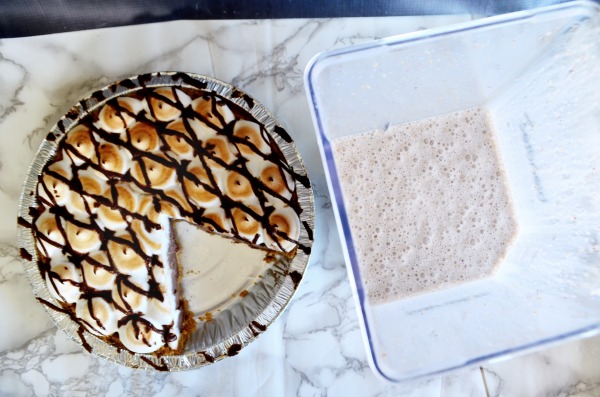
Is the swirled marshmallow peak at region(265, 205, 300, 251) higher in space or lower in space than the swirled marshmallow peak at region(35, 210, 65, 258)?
lower

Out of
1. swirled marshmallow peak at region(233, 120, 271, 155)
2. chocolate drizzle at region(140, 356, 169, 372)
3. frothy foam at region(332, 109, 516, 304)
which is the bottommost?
chocolate drizzle at region(140, 356, 169, 372)

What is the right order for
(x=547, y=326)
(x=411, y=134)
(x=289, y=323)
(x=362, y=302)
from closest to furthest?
(x=362, y=302) → (x=547, y=326) → (x=411, y=134) → (x=289, y=323)

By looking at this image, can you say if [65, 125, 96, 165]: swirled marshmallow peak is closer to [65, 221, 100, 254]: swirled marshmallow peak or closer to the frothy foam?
[65, 221, 100, 254]: swirled marshmallow peak

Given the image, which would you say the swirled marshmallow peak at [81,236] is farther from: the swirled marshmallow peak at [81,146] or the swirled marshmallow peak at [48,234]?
the swirled marshmallow peak at [81,146]

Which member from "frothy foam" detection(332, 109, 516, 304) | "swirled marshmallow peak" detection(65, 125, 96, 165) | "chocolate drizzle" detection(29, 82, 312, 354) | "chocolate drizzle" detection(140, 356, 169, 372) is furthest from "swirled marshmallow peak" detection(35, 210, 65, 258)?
"frothy foam" detection(332, 109, 516, 304)

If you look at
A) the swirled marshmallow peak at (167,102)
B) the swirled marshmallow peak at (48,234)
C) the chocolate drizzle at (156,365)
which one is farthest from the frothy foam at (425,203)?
the swirled marshmallow peak at (48,234)

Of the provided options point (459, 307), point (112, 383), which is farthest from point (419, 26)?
point (112, 383)

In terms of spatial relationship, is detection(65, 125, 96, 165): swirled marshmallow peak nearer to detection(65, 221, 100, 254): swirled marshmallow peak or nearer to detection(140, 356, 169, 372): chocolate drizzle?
detection(65, 221, 100, 254): swirled marshmallow peak

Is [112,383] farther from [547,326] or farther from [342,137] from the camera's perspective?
[547,326]
